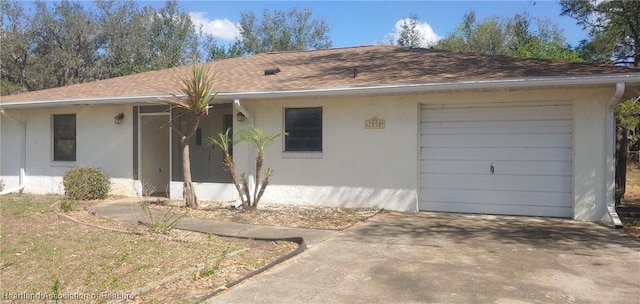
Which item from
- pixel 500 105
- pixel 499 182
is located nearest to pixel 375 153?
pixel 499 182

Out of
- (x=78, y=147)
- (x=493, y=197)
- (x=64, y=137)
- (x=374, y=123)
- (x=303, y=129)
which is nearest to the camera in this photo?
(x=493, y=197)

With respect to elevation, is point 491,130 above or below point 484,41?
below

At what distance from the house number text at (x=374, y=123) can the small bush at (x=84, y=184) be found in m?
6.83

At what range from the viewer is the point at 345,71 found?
445 inches

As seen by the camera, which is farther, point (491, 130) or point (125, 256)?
point (491, 130)

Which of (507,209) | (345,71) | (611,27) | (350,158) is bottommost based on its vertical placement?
(507,209)

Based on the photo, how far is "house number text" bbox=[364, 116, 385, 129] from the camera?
33.1ft

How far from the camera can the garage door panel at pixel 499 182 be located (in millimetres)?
9023

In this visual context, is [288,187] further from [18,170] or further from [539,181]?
[18,170]

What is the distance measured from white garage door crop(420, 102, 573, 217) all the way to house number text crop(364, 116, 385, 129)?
0.86m

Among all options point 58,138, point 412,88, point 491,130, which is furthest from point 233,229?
point 58,138

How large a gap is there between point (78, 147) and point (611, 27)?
57.0ft

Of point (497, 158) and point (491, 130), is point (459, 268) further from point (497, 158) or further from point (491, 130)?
point (491, 130)

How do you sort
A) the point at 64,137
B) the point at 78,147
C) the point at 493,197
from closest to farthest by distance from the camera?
the point at 493,197
the point at 78,147
the point at 64,137
